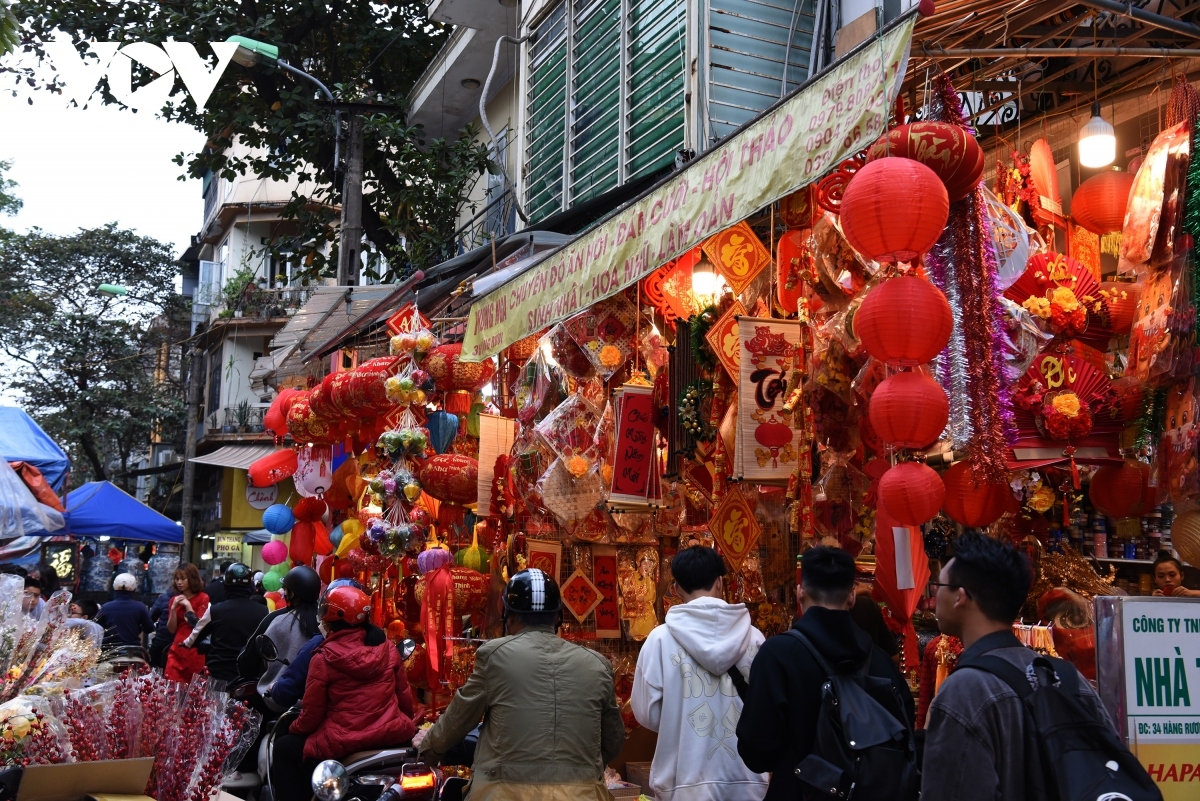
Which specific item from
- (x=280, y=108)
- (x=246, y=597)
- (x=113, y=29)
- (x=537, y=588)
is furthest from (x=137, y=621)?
(x=537, y=588)

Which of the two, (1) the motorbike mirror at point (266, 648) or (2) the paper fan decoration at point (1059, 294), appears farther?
(1) the motorbike mirror at point (266, 648)

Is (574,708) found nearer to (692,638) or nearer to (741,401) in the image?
(692,638)

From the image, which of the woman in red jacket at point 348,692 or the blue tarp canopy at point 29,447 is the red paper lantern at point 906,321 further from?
the blue tarp canopy at point 29,447

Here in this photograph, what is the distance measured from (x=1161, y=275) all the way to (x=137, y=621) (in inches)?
451

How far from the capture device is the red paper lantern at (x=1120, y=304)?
5.45m

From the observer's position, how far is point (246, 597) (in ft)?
28.8

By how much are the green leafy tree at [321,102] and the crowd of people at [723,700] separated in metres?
9.15

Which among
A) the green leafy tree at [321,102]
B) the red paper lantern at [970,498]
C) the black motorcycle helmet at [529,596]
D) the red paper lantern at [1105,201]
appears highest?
the green leafy tree at [321,102]

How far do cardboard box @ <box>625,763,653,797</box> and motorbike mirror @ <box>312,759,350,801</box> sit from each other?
1949 mm

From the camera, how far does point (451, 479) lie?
812 cm

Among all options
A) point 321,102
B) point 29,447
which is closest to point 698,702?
point 29,447

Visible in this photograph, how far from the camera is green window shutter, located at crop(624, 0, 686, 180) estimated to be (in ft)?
27.9

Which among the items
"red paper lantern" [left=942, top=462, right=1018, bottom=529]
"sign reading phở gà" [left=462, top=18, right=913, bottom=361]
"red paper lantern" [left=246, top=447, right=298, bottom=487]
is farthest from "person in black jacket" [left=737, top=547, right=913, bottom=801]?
"red paper lantern" [left=246, top=447, right=298, bottom=487]

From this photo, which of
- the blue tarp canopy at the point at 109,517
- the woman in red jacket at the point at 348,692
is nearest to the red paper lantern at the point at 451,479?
the woman in red jacket at the point at 348,692
